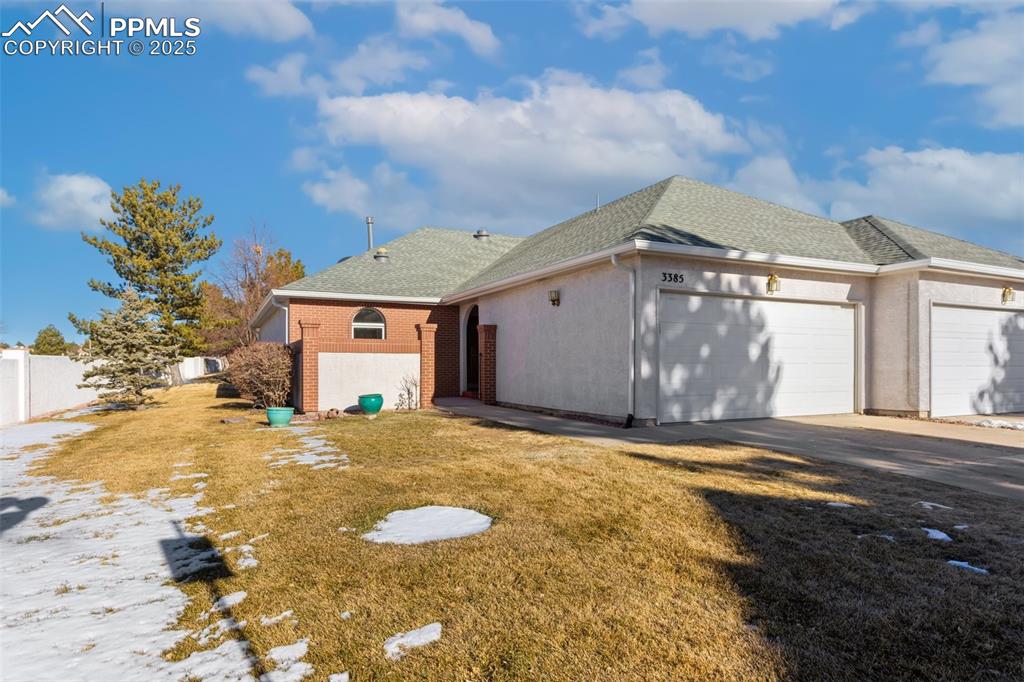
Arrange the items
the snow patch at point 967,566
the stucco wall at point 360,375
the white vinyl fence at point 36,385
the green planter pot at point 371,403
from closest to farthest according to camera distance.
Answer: the snow patch at point 967,566 → the green planter pot at point 371,403 → the white vinyl fence at point 36,385 → the stucco wall at point 360,375

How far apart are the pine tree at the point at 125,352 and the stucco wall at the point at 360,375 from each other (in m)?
6.70

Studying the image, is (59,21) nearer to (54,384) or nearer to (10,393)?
(10,393)

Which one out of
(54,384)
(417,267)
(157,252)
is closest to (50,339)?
(157,252)

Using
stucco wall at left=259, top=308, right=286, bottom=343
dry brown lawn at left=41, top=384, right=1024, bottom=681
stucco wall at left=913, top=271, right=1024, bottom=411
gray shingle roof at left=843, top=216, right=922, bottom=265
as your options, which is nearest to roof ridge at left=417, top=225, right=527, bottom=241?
stucco wall at left=259, top=308, right=286, bottom=343

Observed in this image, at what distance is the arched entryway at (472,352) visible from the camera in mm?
17270

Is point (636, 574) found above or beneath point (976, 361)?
beneath

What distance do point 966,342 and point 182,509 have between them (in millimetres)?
15121

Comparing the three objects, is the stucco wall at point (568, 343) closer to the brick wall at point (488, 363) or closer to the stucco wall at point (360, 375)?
the brick wall at point (488, 363)

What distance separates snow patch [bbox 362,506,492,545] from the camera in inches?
164

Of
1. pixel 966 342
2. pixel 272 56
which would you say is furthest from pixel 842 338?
pixel 272 56

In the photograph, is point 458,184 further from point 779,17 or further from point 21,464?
point 21,464

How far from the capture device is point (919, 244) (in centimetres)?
1295

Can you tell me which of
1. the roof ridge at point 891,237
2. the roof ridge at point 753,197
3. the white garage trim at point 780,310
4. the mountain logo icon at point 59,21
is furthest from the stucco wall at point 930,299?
the mountain logo icon at point 59,21

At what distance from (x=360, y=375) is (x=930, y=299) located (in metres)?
13.4
